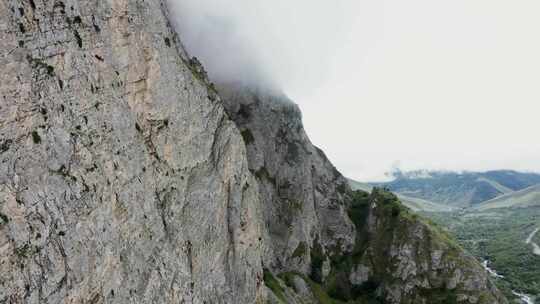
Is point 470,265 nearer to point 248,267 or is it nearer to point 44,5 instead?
point 248,267

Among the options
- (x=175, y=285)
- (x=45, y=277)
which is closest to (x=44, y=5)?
(x=45, y=277)

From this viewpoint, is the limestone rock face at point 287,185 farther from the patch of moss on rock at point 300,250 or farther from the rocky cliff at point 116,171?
the rocky cliff at point 116,171

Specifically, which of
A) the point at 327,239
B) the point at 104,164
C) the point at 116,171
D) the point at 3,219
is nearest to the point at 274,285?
the point at 327,239

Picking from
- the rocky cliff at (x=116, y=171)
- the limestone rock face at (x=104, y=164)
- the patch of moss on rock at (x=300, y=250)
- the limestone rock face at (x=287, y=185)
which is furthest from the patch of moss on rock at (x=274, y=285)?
the limestone rock face at (x=104, y=164)

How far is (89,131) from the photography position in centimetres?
5194

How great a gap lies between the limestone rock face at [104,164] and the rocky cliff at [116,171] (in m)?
0.15

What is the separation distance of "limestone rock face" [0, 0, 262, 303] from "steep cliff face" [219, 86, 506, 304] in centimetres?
5861

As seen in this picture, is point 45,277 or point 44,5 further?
point 44,5

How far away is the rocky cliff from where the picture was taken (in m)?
42.4

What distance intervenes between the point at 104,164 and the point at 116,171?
95.7 inches

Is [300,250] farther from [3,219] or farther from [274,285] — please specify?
[3,219]

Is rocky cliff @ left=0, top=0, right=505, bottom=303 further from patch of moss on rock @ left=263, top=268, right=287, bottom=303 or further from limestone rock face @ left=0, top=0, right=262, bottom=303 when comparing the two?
patch of moss on rock @ left=263, top=268, right=287, bottom=303

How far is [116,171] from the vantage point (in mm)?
55625

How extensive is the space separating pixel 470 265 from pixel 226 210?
311ft
